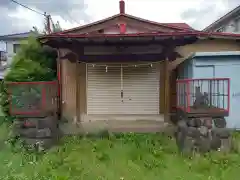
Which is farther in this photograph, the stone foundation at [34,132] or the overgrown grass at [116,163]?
the stone foundation at [34,132]

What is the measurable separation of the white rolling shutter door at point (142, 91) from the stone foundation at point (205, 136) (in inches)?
119

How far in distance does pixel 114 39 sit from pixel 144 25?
2.34 metres

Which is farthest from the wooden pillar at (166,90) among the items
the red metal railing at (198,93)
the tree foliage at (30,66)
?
the tree foliage at (30,66)

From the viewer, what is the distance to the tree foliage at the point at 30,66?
24.5ft

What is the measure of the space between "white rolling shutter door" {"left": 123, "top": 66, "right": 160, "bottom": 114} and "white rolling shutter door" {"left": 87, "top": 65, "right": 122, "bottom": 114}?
324 millimetres

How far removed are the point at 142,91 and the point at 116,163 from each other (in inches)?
157

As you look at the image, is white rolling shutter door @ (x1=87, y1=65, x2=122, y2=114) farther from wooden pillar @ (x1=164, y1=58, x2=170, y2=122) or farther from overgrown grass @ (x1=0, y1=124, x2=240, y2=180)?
overgrown grass @ (x1=0, y1=124, x2=240, y2=180)

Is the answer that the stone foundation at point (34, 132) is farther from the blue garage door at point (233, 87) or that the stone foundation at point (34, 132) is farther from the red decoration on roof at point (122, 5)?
the blue garage door at point (233, 87)

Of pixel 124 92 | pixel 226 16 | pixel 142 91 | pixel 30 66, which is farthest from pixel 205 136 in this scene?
pixel 226 16

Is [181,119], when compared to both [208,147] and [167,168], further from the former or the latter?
[167,168]

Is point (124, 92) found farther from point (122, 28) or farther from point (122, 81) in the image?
point (122, 28)

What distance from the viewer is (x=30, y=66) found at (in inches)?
310

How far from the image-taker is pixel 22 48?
8461 mm

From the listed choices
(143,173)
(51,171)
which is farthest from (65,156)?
(143,173)
